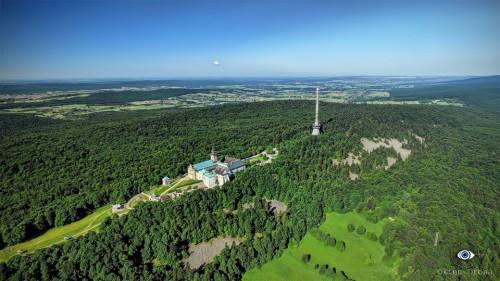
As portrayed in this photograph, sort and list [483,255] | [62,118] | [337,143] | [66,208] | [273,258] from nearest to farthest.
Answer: [483,255] < [273,258] < [66,208] < [337,143] < [62,118]

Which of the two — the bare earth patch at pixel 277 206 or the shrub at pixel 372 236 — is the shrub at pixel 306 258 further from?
the bare earth patch at pixel 277 206

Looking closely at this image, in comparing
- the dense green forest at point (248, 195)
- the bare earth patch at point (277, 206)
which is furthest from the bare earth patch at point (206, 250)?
the bare earth patch at point (277, 206)

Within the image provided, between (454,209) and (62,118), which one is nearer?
(454,209)

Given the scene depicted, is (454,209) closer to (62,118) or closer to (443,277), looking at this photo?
(443,277)

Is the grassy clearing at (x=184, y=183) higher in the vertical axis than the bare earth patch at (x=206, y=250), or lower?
higher

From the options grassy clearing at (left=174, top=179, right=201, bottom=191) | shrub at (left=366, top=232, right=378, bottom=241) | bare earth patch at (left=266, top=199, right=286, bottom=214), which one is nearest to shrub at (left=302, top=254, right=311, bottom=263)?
shrub at (left=366, top=232, right=378, bottom=241)

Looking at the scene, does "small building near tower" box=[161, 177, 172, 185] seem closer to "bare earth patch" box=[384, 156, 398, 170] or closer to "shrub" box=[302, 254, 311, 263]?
"shrub" box=[302, 254, 311, 263]

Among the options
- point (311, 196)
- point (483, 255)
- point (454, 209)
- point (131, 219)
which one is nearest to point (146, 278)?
point (131, 219)

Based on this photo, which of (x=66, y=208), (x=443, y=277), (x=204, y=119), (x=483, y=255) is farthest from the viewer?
(x=204, y=119)
